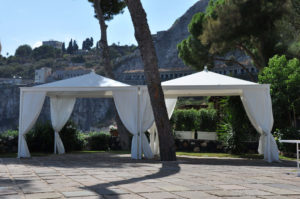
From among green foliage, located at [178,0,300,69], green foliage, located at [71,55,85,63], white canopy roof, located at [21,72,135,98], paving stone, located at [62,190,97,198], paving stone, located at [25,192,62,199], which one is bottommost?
paving stone, located at [25,192,62,199]

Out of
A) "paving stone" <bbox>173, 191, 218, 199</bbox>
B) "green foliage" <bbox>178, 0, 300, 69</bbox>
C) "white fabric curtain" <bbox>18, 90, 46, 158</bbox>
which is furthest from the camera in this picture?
"green foliage" <bbox>178, 0, 300, 69</bbox>

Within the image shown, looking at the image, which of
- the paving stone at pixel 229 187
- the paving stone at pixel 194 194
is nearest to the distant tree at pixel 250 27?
the paving stone at pixel 229 187

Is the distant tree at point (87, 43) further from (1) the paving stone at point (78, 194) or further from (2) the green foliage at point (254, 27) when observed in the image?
(1) the paving stone at point (78, 194)

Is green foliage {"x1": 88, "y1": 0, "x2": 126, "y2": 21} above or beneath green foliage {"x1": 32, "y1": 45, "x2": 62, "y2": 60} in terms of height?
beneath

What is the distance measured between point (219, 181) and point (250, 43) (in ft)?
41.8

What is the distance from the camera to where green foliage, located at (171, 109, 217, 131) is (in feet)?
39.9

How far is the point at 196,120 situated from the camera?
40.1 ft

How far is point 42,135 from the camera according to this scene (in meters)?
9.52

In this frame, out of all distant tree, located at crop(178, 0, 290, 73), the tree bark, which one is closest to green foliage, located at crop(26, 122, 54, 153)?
the tree bark

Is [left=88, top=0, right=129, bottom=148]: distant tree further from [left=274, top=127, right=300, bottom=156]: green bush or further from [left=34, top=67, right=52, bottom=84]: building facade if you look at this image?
[left=34, top=67, right=52, bottom=84]: building facade

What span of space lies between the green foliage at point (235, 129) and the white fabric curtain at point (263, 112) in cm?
153

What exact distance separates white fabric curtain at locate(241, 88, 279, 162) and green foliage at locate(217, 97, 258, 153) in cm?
153

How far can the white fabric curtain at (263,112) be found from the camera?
728 centimetres

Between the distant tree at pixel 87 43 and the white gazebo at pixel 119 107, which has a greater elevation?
the distant tree at pixel 87 43
